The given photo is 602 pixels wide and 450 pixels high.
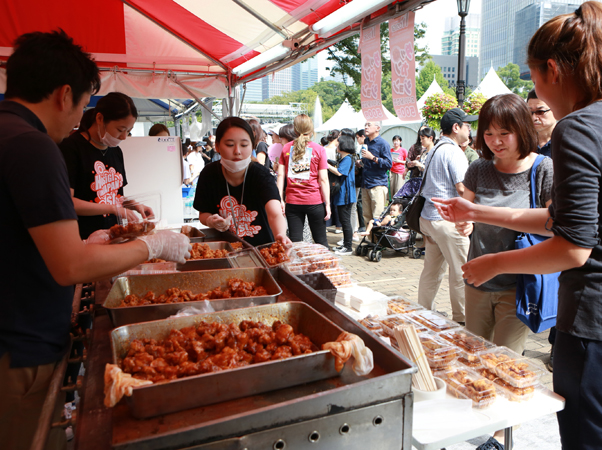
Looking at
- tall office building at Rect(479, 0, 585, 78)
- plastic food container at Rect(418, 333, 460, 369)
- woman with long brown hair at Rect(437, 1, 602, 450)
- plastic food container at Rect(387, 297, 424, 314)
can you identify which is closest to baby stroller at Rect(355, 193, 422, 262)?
plastic food container at Rect(387, 297, 424, 314)

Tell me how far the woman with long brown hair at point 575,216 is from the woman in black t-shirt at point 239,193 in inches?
72.9

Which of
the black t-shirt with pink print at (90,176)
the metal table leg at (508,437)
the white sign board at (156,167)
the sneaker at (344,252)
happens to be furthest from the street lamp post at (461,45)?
the metal table leg at (508,437)

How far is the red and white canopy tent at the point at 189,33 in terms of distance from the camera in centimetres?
411

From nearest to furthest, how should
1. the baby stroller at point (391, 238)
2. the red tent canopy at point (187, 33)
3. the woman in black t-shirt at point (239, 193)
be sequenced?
the woman in black t-shirt at point (239, 193) → the red tent canopy at point (187, 33) → the baby stroller at point (391, 238)

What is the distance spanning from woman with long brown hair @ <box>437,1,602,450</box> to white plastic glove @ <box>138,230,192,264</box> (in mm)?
1355

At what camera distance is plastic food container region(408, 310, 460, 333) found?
7.08ft

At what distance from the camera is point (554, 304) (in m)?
2.22

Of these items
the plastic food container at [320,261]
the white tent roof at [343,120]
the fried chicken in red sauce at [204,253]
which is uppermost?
the white tent roof at [343,120]

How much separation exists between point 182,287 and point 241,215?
4.10ft

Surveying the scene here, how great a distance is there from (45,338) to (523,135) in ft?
8.69

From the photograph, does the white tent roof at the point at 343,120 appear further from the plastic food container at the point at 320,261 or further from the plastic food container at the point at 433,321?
the plastic food container at the point at 433,321

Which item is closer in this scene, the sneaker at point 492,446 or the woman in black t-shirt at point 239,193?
the sneaker at point 492,446

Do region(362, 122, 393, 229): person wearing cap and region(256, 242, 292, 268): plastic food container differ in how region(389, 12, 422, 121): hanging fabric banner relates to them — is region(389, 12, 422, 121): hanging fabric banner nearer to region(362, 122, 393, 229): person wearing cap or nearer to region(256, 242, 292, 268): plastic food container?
region(256, 242, 292, 268): plastic food container

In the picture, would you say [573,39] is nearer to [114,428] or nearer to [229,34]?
[114,428]
